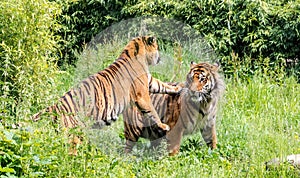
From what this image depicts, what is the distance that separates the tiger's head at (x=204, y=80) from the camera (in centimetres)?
613

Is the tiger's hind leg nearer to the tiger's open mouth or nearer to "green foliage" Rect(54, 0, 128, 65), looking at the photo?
the tiger's open mouth

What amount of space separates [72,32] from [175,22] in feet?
6.94

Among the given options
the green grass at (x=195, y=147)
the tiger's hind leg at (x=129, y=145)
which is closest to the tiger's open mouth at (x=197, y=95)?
the green grass at (x=195, y=147)

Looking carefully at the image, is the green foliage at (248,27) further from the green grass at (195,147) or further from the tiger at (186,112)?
the tiger at (186,112)

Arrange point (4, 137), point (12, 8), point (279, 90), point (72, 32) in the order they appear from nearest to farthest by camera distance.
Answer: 1. point (4, 137)
2. point (12, 8)
3. point (279, 90)
4. point (72, 32)

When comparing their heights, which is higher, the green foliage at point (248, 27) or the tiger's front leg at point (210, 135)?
the green foliage at point (248, 27)

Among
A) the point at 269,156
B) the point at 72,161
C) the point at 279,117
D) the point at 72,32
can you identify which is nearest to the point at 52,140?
the point at 72,161

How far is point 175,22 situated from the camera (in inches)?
374

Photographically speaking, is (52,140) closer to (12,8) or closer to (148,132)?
(148,132)

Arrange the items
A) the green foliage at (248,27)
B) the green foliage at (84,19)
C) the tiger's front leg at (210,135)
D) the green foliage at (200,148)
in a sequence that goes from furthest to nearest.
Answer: the green foliage at (84,19)
the green foliage at (248,27)
the tiger's front leg at (210,135)
the green foliage at (200,148)

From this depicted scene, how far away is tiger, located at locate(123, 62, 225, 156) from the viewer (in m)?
6.02

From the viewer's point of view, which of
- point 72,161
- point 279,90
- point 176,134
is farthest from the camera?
point 279,90

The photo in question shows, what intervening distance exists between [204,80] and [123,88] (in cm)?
83

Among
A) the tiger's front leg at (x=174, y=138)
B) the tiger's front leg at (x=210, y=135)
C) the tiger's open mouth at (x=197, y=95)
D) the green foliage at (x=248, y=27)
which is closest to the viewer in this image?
the tiger's front leg at (x=174, y=138)
